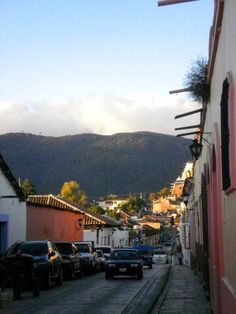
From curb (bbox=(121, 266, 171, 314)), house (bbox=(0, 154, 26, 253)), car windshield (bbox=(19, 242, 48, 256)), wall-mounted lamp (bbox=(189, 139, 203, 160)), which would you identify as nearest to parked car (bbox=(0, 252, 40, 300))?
curb (bbox=(121, 266, 171, 314))

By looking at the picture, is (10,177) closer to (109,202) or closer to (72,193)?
(72,193)

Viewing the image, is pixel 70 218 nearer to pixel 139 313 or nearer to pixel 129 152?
pixel 139 313

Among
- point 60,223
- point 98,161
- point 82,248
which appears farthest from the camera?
point 98,161

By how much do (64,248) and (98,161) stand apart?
149611 mm

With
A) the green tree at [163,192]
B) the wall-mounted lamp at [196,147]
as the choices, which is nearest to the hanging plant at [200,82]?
the wall-mounted lamp at [196,147]

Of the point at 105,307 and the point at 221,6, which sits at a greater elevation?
the point at 221,6

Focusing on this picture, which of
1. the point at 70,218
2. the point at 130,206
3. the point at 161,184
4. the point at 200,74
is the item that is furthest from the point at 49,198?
the point at 161,184

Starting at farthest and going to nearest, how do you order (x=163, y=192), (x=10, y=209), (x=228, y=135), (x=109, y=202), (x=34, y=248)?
(x=163, y=192), (x=109, y=202), (x=10, y=209), (x=34, y=248), (x=228, y=135)

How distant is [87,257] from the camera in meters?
34.1

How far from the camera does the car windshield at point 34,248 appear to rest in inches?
893

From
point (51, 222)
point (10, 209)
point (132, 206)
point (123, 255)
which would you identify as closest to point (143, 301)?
point (123, 255)

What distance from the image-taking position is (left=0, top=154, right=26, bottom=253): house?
2952 cm

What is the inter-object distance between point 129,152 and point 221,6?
182 meters

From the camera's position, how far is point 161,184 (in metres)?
175
